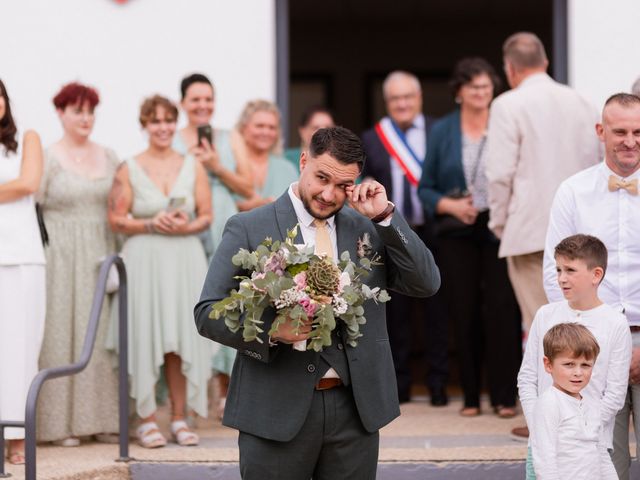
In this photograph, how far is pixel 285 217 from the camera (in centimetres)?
384

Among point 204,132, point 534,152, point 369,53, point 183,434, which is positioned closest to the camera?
point 534,152

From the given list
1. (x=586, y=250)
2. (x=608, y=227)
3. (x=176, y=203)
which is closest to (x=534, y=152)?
(x=608, y=227)

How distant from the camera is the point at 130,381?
6.51m

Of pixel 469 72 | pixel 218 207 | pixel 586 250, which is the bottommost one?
pixel 586 250

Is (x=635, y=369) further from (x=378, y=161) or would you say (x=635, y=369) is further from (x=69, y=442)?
(x=69, y=442)

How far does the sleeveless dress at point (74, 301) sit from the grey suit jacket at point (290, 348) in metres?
2.87

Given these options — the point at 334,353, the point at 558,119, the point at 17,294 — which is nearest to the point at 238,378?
the point at 334,353

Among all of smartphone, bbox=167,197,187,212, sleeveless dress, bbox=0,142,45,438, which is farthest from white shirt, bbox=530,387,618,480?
sleeveless dress, bbox=0,142,45,438

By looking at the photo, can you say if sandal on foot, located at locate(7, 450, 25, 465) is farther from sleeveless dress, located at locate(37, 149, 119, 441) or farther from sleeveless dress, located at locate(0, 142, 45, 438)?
sleeveless dress, located at locate(37, 149, 119, 441)

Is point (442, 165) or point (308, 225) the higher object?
point (442, 165)

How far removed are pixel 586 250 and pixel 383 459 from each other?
5.44 feet

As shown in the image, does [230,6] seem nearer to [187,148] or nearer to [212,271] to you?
[187,148]

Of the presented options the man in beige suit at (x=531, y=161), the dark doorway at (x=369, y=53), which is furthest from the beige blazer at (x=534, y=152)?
the dark doorway at (x=369, y=53)

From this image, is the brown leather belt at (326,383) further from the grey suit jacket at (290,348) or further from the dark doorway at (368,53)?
the dark doorway at (368,53)
